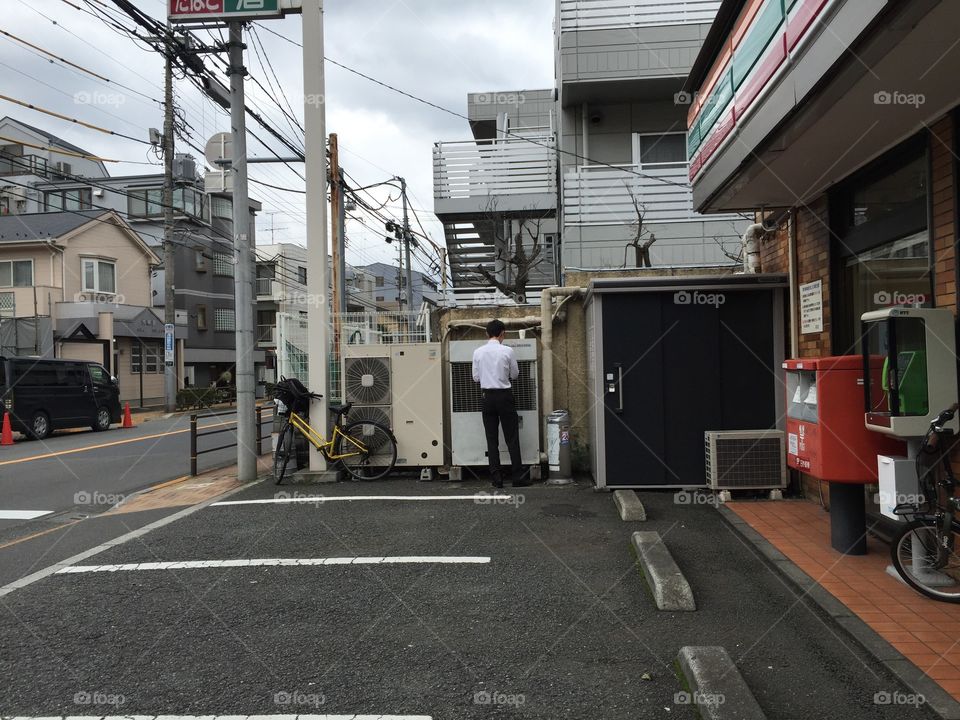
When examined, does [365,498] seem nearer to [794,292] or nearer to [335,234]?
[335,234]

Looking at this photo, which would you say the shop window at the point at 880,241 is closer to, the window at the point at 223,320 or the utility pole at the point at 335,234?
the utility pole at the point at 335,234

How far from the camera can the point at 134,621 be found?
4.07 meters

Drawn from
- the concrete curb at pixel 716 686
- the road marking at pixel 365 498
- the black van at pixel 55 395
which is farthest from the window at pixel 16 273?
the concrete curb at pixel 716 686

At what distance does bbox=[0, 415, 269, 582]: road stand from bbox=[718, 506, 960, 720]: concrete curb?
5.70 metres

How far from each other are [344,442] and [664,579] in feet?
17.0

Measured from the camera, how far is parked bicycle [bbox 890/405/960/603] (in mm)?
4031

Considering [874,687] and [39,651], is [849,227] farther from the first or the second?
[39,651]

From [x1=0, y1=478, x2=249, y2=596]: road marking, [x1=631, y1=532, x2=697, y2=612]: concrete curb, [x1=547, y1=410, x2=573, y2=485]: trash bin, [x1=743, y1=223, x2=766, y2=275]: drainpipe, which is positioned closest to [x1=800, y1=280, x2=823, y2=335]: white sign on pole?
[x1=743, y1=223, x2=766, y2=275]: drainpipe

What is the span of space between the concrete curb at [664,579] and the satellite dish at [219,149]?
879cm

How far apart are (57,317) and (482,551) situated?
27.7 metres

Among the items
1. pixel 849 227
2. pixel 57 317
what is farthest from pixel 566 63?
pixel 57 317

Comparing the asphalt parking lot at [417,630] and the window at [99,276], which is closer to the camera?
the asphalt parking lot at [417,630]

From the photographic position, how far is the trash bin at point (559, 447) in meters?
7.91

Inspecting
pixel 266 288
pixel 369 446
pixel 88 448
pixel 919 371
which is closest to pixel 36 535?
pixel 369 446
